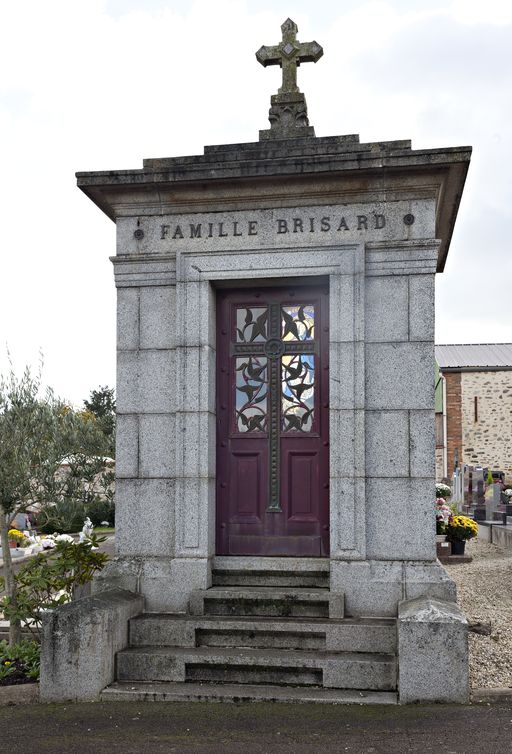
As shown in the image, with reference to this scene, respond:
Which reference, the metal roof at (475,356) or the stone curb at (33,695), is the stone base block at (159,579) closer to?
the stone curb at (33,695)

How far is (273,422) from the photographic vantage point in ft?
22.4

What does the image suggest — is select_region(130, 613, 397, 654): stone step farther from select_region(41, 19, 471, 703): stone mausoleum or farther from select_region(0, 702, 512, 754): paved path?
select_region(0, 702, 512, 754): paved path

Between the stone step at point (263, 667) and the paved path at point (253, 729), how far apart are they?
33 centimetres

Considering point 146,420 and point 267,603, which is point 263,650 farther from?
point 146,420

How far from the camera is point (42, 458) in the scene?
23.3 feet

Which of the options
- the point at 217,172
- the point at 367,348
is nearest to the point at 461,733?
the point at 367,348

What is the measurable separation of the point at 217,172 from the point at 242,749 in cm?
443

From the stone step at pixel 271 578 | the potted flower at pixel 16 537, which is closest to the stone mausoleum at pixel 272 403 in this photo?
the stone step at pixel 271 578

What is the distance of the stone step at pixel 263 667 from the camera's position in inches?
218

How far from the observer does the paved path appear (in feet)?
14.8

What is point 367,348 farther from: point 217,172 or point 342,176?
point 217,172

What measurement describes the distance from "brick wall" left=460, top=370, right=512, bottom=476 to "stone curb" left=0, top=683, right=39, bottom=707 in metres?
34.3

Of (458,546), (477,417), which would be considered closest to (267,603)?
(458,546)

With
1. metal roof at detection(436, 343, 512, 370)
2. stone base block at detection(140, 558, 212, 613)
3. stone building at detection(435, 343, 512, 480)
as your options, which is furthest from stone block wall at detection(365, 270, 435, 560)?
metal roof at detection(436, 343, 512, 370)
